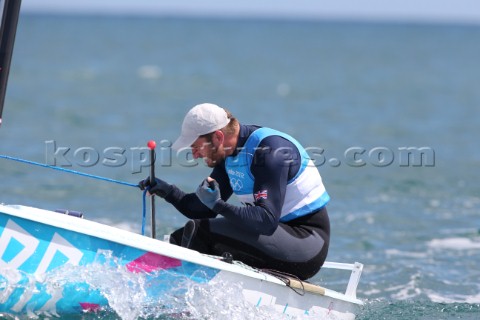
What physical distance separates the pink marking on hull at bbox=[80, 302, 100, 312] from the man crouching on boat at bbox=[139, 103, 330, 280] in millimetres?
623

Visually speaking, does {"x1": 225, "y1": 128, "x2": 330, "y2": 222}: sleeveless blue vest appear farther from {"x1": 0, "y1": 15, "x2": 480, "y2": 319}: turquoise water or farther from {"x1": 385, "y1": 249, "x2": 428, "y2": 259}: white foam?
{"x1": 385, "y1": 249, "x2": 428, "y2": 259}: white foam

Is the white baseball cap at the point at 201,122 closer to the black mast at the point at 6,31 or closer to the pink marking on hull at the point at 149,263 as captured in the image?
the pink marking on hull at the point at 149,263

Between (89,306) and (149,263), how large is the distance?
0.36 meters

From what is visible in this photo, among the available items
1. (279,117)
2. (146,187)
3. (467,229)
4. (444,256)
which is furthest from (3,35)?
(279,117)

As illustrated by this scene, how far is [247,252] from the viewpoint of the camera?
16.2 ft

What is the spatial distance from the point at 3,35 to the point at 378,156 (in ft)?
30.5

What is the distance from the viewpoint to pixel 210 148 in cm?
477

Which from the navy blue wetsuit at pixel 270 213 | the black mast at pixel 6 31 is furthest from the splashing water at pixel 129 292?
the black mast at pixel 6 31

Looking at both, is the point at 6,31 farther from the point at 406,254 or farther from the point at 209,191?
the point at 406,254

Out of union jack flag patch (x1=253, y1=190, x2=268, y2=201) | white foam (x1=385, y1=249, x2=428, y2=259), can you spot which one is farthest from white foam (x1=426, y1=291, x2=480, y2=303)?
union jack flag patch (x1=253, y1=190, x2=268, y2=201)

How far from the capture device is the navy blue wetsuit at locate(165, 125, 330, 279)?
4719 millimetres

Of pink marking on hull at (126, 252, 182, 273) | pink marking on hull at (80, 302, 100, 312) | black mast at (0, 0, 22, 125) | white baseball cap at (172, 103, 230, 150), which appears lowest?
pink marking on hull at (80, 302, 100, 312)

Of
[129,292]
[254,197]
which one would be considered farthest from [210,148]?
[129,292]

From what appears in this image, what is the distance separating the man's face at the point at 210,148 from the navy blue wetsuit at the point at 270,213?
5.2 inches
